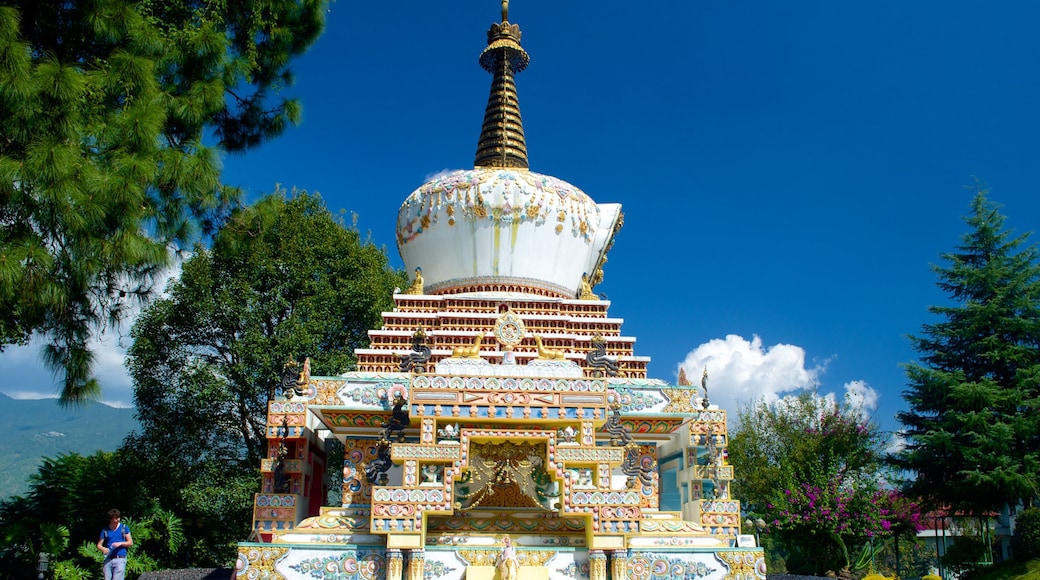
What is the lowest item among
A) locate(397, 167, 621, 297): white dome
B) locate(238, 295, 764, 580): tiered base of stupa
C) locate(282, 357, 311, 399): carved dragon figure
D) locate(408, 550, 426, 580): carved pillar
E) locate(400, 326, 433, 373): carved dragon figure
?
locate(408, 550, 426, 580): carved pillar

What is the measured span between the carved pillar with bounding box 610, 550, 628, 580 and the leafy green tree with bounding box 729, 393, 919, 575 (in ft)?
43.4

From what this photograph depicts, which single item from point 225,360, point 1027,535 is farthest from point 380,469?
point 1027,535

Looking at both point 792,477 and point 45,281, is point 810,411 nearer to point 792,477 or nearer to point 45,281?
point 792,477

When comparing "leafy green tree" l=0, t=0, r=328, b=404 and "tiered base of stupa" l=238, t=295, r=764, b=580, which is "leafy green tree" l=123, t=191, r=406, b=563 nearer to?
"tiered base of stupa" l=238, t=295, r=764, b=580

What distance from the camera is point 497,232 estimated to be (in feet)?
58.1

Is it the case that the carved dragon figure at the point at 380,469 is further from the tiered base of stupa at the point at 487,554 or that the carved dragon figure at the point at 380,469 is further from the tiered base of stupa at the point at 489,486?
the tiered base of stupa at the point at 487,554

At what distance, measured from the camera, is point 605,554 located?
10633 mm

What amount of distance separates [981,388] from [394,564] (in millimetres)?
15743

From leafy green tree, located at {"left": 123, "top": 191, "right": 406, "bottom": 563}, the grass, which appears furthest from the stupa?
the grass

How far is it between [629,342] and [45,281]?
1033 cm

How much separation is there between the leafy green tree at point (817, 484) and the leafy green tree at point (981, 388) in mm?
1871

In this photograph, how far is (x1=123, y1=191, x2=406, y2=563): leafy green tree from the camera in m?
20.8

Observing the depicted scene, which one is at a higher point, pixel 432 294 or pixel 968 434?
pixel 432 294

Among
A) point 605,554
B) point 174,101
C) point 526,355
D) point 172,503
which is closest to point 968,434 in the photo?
point 526,355
